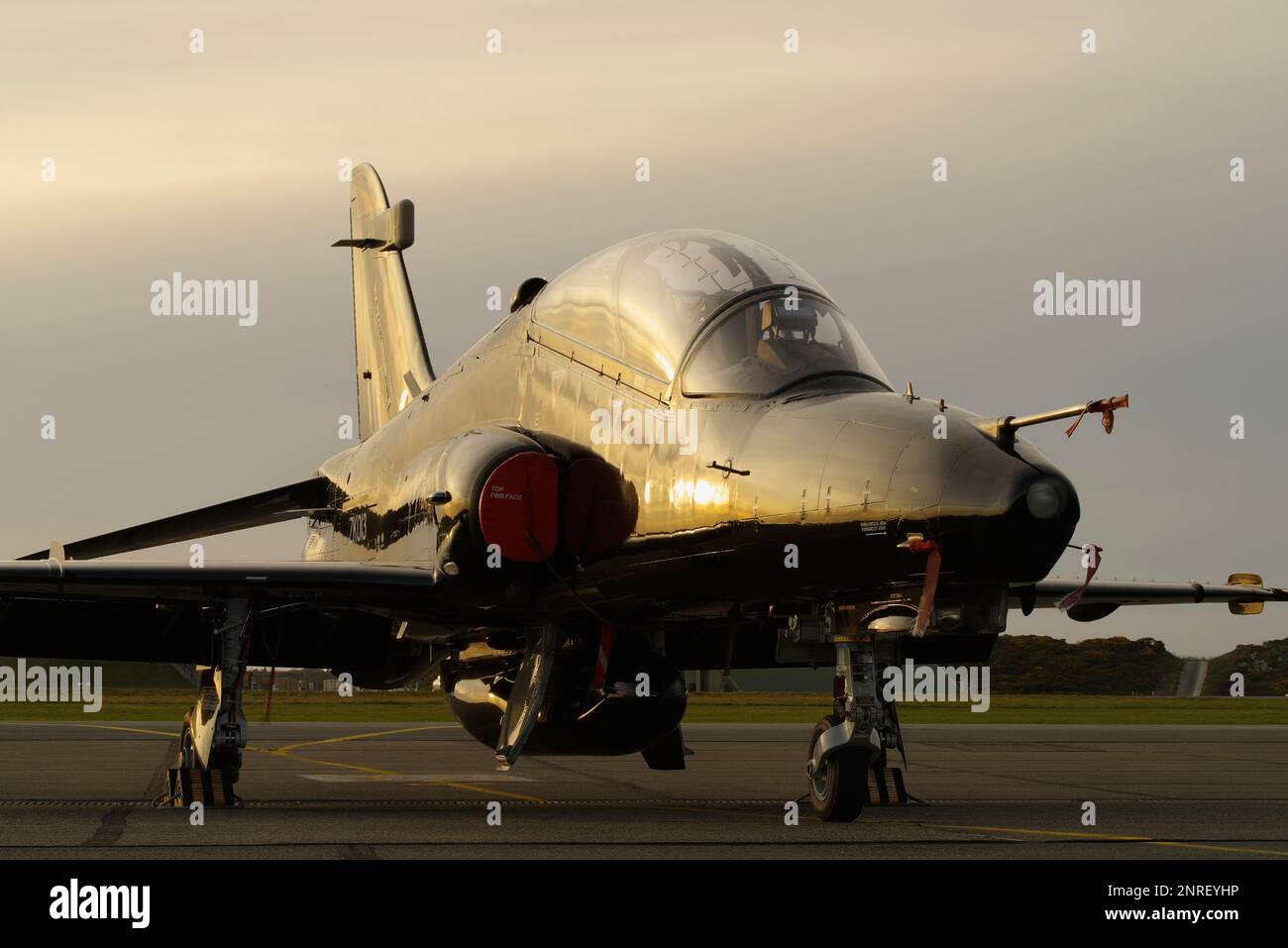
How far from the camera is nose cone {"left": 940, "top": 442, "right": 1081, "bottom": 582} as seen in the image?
910 centimetres

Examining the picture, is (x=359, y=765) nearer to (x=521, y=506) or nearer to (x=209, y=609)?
(x=209, y=609)

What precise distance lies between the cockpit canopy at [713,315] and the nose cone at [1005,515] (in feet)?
6.93

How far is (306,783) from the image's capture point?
16.2 m

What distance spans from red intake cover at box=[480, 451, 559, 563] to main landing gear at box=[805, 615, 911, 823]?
7.79ft

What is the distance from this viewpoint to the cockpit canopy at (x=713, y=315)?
37.1 feet

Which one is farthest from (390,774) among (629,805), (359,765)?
(629,805)

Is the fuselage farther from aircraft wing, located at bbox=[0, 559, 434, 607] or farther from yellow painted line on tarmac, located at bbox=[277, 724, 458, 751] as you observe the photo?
yellow painted line on tarmac, located at bbox=[277, 724, 458, 751]

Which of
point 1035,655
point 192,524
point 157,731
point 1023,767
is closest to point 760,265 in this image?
point 192,524

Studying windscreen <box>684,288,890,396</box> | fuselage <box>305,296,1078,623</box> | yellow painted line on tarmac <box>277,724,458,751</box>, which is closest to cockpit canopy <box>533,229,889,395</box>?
windscreen <box>684,288,890,396</box>

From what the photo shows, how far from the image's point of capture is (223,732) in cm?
1326

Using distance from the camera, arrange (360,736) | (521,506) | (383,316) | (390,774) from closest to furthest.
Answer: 1. (521,506)
2. (390,774)
3. (383,316)
4. (360,736)

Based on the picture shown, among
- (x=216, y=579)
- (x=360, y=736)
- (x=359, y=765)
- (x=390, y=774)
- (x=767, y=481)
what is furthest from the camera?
(x=360, y=736)

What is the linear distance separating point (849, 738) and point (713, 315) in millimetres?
3085
